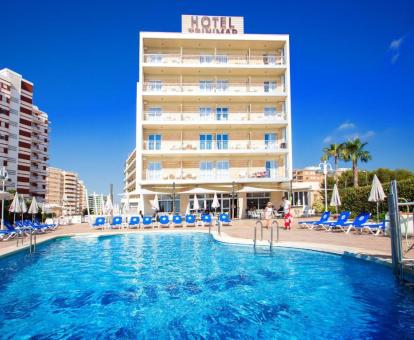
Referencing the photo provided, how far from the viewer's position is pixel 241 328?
5027 mm

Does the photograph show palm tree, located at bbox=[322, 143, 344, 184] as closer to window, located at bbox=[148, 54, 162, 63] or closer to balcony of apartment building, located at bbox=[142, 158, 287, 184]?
balcony of apartment building, located at bbox=[142, 158, 287, 184]

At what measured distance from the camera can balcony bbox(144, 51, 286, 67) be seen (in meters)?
31.4

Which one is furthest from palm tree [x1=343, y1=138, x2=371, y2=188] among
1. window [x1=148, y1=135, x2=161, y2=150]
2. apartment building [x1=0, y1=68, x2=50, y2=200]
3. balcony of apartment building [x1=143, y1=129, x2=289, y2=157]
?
apartment building [x1=0, y1=68, x2=50, y2=200]

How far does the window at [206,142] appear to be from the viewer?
3102 centimetres

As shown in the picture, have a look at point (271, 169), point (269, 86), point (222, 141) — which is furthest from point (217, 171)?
point (269, 86)

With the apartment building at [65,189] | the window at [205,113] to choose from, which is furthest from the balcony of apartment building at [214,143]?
the apartment building at [65,189]

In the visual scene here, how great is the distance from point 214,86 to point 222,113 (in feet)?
9.96

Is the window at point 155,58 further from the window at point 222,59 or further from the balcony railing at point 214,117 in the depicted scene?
the window at point 222,59

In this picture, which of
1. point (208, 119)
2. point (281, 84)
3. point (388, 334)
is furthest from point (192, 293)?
point (281, 84)

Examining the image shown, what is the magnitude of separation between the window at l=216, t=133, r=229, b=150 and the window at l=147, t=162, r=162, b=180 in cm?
631

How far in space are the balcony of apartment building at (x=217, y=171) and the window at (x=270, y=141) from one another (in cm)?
142

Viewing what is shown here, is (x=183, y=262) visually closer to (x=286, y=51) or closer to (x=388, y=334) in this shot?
(x=388, y=334)

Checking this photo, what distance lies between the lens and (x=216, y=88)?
3161 centimetres

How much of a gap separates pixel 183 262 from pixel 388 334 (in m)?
6.43
